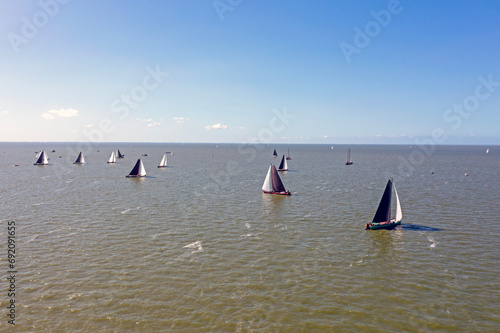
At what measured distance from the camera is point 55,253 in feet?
119

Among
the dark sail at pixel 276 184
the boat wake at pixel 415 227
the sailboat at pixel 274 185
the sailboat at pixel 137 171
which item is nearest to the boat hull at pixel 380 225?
the boat wake at pixel 415 227

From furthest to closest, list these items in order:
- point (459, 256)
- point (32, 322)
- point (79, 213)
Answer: point (79, 213)
point (459, 256)
point (32, 322)

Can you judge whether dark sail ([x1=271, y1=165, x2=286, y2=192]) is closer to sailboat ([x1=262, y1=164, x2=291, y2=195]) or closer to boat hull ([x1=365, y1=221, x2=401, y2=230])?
sailboat ([x1=262, y1=164, x2=291, y2=195])

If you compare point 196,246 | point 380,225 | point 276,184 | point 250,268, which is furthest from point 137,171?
point 380,225

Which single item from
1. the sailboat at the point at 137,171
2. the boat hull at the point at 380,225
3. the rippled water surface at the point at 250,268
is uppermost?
the sailboat at the point at 137,171

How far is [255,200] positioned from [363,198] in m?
25.9

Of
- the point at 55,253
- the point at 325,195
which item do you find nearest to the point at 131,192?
the point at 55,253

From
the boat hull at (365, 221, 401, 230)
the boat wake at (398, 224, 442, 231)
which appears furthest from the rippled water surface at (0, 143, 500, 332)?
the boat hull at (365, 221, 401, 230)

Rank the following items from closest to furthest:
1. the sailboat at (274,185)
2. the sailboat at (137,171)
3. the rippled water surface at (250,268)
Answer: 1. the rippled water surface at (250,268)
2. the sailboat at (274,185)
3. the sailboat at (137,171)

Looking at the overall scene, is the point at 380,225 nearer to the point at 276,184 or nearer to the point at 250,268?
the point at 250,268

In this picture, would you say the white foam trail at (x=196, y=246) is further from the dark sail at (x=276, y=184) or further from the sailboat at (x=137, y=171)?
the sailboat at (x=137, y=171)

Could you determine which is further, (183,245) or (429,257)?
(183,245)

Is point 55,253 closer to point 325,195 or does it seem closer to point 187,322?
point 187,322

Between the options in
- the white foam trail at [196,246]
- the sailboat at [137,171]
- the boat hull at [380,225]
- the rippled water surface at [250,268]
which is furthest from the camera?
the sailboat at [137,171]
